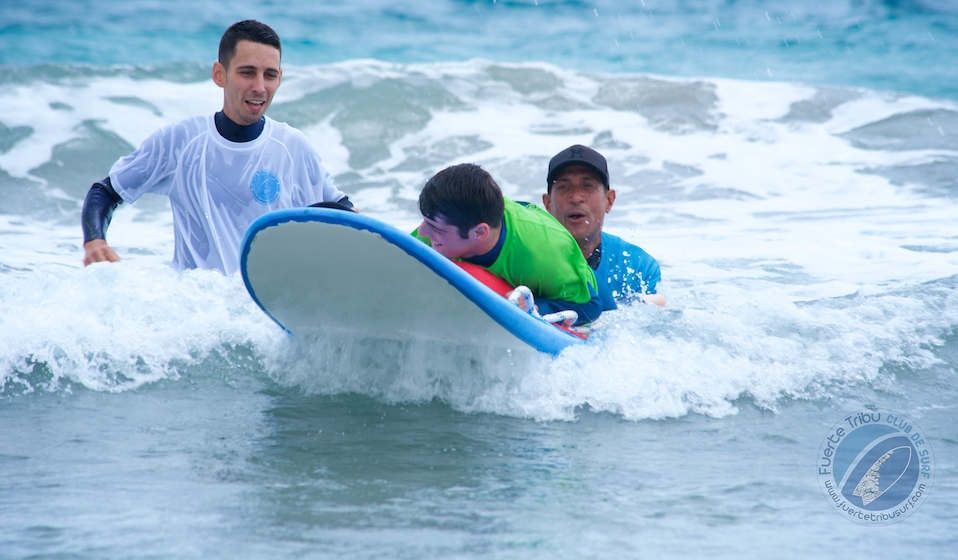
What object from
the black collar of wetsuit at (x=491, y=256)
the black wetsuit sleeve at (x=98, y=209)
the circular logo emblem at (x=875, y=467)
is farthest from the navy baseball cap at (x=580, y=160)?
the black wetsuit sleeve at (x=98, y=209)

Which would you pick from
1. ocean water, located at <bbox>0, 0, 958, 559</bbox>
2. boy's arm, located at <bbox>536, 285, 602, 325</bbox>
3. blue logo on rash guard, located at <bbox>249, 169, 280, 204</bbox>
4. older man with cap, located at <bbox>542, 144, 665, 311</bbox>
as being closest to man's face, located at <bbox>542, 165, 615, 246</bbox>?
older man with cap, located at <bbox>542, 144, 665, 311</bbox>

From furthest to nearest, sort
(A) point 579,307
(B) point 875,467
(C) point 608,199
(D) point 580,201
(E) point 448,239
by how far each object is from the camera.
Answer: (C) point 608,199, (D) point 580,201, (A) point 579,307, (E) point 448,239, (B) point 875,467

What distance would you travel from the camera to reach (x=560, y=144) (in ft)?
37.2

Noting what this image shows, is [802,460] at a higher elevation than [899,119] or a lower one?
lower

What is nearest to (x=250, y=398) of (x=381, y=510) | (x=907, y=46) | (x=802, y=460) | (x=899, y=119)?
(x=381, y=510)

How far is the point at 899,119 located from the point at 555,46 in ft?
25.8

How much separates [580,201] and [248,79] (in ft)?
5.71

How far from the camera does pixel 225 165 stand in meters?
3.58

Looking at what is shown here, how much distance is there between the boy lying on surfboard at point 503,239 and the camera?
272 cm

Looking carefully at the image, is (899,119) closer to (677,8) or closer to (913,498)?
(677,8)

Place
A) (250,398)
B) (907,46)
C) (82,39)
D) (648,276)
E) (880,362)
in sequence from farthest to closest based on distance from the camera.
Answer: (907,46) < (82,39) < (648,276) < (880,362) < (250,398)

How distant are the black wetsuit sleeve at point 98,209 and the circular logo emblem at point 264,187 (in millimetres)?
646

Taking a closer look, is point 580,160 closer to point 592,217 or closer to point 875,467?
point 592,217

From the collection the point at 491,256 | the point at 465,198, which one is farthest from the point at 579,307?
the point at 465,198
